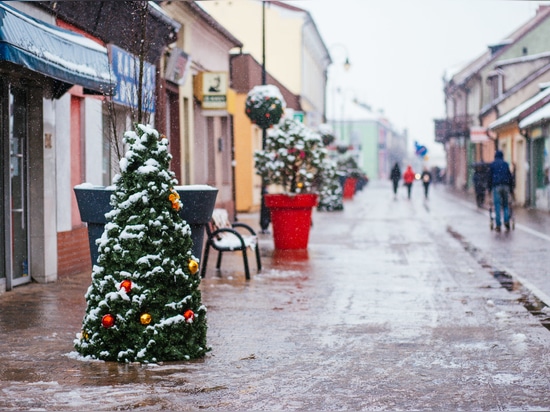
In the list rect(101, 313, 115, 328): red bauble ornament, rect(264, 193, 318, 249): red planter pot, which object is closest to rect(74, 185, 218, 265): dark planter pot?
rect(101, 313, 115, 328): red bauble ornament

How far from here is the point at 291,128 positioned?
18.0 m

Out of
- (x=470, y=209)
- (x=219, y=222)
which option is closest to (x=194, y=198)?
(x=219, y=222)

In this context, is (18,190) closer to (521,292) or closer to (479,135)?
(521,292)

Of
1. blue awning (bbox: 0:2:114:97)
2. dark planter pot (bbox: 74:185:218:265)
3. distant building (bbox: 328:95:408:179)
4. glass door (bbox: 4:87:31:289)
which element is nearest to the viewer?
dark planter pot (bbox: 74:185:218:265)

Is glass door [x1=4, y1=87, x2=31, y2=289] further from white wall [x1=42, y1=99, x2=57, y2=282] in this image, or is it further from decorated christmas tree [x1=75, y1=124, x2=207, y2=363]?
decorated christmas tree [x1=75, y1=124, x2=207, y2=363]

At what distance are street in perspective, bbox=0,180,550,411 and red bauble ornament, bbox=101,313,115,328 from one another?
28 centimetres

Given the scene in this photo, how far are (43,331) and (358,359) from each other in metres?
2.82

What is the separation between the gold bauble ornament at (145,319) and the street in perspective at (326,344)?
295 millimetres

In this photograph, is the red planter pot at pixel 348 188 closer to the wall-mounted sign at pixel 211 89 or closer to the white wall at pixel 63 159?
the wall-mounted sign at pixel 211 89

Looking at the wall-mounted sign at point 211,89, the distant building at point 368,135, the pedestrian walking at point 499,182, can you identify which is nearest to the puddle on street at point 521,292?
the pedestrian walking at point 499,182

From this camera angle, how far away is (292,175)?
58.5 ft

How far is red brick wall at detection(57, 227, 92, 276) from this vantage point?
13047 millimetres

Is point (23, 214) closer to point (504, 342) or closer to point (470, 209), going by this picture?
point (504, 342)

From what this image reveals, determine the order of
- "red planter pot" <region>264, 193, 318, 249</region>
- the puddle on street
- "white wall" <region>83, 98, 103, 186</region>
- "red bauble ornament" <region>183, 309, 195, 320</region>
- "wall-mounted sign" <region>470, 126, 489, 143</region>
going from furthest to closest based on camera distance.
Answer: "wall-mounted sign" <region>470, 126, 489, 143</region>
"red planter pot" <region>264, 193, 318, 249</region>
"white wall" <region>83, 98, 103, 186</region>
the puddle on street
"red bauble ornament" <region>183, 309, 195, 320</region>
